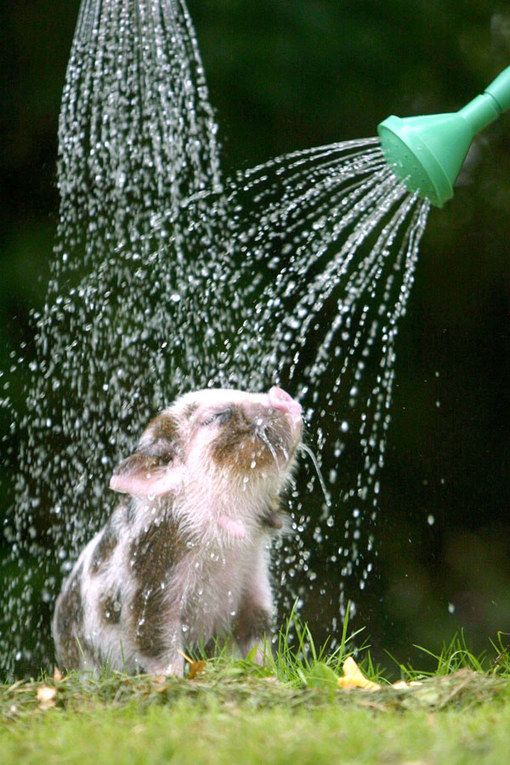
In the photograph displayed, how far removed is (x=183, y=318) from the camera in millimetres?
5621

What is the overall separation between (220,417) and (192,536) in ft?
1.44

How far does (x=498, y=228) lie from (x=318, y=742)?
14.1 feet

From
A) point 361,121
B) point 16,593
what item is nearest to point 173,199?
point 361,121

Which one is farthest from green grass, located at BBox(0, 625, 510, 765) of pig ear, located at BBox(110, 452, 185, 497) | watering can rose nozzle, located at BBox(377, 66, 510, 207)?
watering can rose nozzle, located at BBox(377, 66, 510, 207)

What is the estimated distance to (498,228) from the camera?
19.5ft

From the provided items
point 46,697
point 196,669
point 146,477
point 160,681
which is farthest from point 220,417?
point 46,697

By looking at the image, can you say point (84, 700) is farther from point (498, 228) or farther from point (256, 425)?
point (498, 228)

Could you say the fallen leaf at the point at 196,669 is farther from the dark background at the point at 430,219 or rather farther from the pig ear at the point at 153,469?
the dark background at the point at 430,219

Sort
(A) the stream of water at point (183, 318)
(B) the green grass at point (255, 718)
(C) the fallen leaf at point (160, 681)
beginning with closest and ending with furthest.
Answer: (B) the green grass at point (255, 718), (C) the fallen leaf at point (160, 681), (A) the stream of water at point (183, 318)

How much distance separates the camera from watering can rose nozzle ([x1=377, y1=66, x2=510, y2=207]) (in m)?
3.42

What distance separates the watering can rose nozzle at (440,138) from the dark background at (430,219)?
2.32 meters

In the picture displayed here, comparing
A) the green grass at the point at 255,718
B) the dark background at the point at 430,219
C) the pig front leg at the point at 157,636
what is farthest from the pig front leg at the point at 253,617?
the dark background at the point at 430,219

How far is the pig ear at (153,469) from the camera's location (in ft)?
12.3

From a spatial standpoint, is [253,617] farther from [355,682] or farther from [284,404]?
[284,404]
